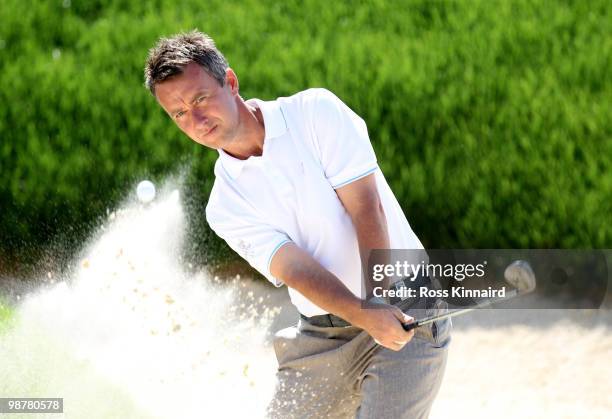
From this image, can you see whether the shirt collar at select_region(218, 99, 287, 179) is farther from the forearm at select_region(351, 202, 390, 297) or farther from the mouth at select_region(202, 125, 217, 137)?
the forearm at select_region(351, 202, 390, 297)

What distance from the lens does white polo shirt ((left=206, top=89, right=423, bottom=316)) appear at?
102 inches

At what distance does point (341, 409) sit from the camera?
2768 mm

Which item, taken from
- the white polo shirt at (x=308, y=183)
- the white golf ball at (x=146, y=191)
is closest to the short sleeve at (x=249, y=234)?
the white polo shirt at (x=308, y=183)

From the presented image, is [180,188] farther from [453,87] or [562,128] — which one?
[562,128]

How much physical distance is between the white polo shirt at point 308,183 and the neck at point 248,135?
0.09 ft

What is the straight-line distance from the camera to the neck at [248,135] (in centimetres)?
266

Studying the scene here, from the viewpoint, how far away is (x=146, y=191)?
217 inches

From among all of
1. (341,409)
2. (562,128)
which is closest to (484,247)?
(562,128)

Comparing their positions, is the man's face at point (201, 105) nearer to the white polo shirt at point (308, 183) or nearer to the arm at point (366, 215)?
the white polo shirt at point (308, 183)

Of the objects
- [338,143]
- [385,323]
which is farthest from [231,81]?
[385,323]

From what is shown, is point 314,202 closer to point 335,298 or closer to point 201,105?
point 335,298

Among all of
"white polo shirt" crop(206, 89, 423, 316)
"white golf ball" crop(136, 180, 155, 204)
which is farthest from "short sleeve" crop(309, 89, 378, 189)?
"white golf ball" crop(136, 180, 155, 204)

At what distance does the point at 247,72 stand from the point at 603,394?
2.39 meters

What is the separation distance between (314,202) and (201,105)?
0.32 metres
